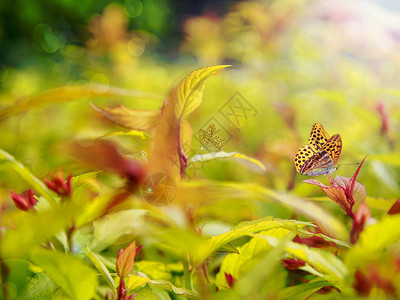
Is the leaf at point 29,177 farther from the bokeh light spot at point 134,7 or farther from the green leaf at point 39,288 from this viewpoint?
the bokeh light spot at point 134,7

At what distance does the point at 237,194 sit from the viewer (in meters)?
0.31

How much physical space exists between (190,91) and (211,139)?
5 cm

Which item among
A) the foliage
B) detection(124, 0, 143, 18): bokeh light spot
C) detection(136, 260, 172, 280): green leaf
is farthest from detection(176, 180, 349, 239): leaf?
detection(124, 0, 143, 18): bokeh light spot

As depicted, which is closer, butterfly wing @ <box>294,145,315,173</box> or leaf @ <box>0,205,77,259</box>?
leaf @ <box>0,205,77,259</box>

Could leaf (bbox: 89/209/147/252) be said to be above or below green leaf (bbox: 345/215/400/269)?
below

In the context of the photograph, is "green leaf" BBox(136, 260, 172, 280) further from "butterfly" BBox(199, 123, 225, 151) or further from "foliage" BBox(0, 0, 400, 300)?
"butterfly" BBox(199, 123, 225, 151)

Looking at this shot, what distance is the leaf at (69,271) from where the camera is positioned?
9.4 inches

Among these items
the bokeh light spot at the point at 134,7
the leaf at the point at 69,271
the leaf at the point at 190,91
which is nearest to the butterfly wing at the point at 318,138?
the leaf at the point at 190,91

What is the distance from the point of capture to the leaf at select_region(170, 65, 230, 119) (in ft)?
1.01

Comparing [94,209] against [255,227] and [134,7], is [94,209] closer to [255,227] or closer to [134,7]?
[255,227]

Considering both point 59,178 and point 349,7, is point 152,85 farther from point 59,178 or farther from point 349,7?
point 59,178

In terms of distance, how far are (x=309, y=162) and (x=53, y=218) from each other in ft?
0.73

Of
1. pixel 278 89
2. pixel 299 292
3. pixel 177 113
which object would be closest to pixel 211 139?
pixel 177 113

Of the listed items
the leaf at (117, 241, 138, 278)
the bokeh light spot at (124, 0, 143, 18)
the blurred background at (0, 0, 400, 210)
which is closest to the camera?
the leaf at (117, 241, 138, 278)
